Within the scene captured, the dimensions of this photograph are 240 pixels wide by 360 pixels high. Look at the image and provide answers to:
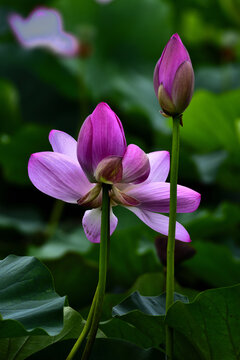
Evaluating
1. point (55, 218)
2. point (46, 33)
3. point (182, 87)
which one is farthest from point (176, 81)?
point (46, 33)

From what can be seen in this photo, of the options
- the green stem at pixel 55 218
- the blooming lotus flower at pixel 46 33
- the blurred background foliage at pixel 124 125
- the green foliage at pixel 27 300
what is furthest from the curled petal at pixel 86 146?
the blooming lotus flower at pixel 46 33

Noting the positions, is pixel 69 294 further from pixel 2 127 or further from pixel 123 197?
pixel 2 127

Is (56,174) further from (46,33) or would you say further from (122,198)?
(46,33)

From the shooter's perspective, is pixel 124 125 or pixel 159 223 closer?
pixel 159 223

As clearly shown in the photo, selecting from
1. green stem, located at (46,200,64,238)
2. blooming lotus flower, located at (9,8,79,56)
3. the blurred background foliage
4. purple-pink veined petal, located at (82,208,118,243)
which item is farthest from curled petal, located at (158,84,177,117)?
blooming lotus flower, located at (9,8,79,56)

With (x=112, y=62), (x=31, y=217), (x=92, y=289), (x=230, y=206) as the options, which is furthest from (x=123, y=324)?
(x=112, y=62)

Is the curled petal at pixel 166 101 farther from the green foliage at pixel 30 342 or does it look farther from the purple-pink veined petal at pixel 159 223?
the green foliage at pixel 30 342

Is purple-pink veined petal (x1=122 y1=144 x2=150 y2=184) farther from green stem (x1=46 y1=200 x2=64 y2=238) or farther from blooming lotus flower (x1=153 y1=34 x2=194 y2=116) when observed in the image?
green stem (x1=46 y1=200 x2=64 y2=238)
